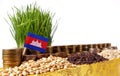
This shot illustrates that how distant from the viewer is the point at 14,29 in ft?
8.77

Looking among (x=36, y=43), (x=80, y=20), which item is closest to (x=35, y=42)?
(x=36, y=43)

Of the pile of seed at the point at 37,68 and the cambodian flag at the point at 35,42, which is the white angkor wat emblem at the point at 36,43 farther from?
the pile of seed at the point at 37,68

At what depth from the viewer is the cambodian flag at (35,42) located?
1.84 m

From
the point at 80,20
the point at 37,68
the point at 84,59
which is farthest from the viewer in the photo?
the point at 80,20

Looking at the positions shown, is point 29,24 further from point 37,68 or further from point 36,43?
point 37,68

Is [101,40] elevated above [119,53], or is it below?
below

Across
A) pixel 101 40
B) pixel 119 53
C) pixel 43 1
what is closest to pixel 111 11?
pixel 101 40

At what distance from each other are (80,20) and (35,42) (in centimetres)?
183

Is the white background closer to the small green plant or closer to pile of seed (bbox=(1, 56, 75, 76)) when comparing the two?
the small green plant

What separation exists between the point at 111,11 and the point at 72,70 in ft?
7.13

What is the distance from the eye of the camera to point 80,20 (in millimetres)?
3637

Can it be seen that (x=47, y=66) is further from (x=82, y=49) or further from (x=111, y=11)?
(x=111, y=11)

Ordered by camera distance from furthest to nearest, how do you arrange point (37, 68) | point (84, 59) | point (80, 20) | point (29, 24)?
point (80, 20)
point (29, 24)
point (84, 59)
point (37, 68)

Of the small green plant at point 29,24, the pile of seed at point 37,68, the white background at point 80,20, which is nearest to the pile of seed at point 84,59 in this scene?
the pile of seed at point 37,68
